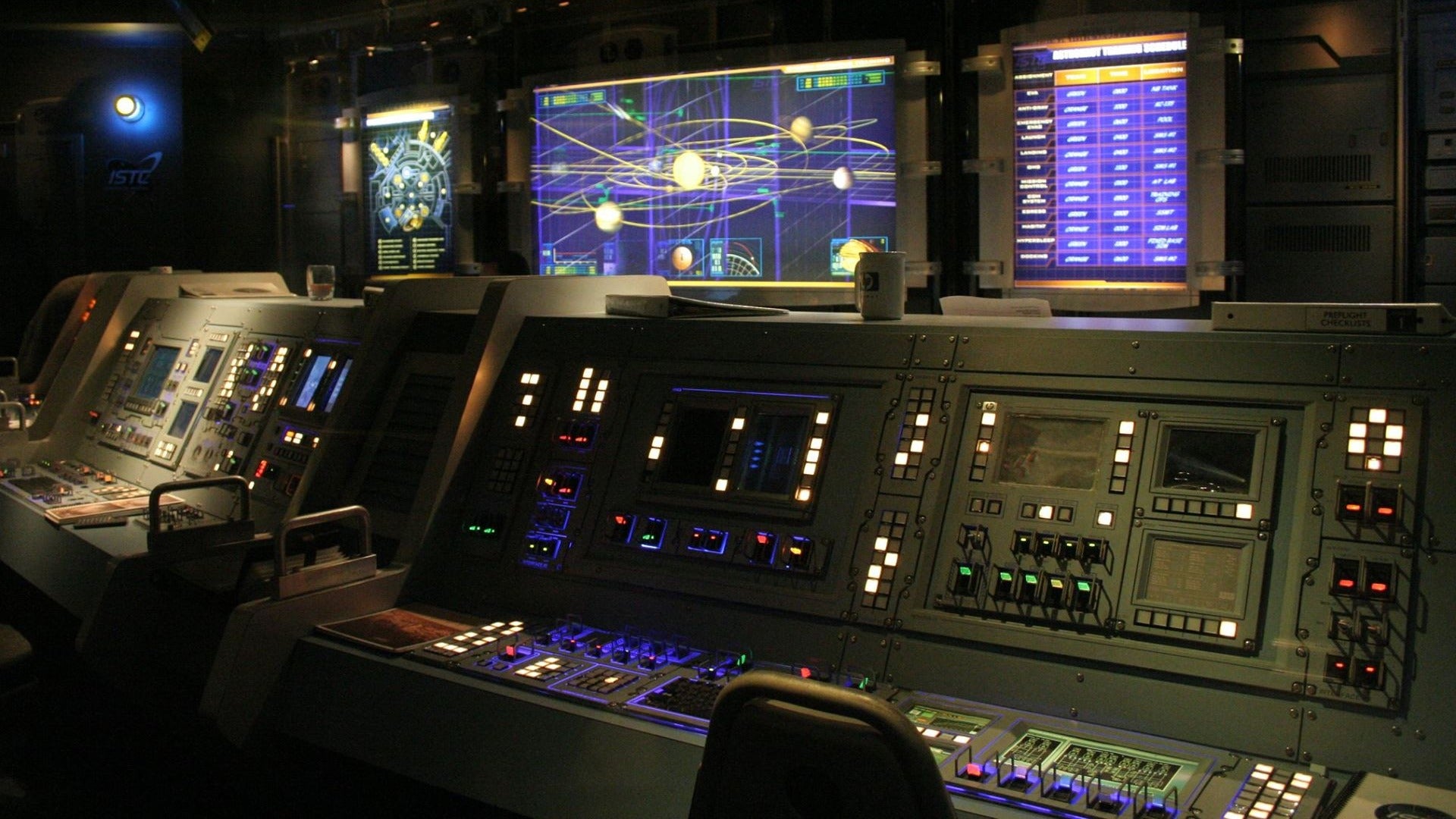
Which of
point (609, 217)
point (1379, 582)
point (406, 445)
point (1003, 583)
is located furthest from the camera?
point (609, 217)

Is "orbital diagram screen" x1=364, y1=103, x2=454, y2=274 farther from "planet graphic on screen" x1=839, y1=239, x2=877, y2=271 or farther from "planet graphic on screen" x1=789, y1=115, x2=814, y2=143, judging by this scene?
"planet graphic on screen" x1=839, y1=239, x2=877, y2=271

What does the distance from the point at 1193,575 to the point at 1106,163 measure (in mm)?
3192

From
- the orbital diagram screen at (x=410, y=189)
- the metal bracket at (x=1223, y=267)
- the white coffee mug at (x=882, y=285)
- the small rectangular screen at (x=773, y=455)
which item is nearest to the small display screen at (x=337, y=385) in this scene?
the small rectangular screen at (x=773, y=455)

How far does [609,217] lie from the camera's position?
605cm

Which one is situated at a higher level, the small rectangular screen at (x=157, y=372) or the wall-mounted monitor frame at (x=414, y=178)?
the wall-mounted monitor frame at (x=414, y=178)

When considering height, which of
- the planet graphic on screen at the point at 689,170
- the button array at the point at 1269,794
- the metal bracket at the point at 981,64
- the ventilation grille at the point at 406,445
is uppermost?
the metal bracket at the point at 981,64

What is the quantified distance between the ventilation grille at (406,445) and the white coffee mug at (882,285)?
1059mm

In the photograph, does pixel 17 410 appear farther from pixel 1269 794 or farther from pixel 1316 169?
pixel 1316 169

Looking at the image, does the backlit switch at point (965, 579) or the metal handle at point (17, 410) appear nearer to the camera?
the backlit switch at point (965, 579)

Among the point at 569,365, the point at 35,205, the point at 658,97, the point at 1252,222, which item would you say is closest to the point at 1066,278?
the point at 1252,222

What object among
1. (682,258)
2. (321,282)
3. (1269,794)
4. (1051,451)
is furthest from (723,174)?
(1269,794)

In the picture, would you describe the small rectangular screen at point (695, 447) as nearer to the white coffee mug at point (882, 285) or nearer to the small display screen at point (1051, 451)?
the white coffee mug at point (882, 285)

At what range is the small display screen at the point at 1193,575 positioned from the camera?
1.93m

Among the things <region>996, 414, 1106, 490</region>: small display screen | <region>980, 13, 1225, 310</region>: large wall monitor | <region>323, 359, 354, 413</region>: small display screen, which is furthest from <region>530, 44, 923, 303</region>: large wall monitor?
<region>996, 414, 1106, 490</region>: small display screen
